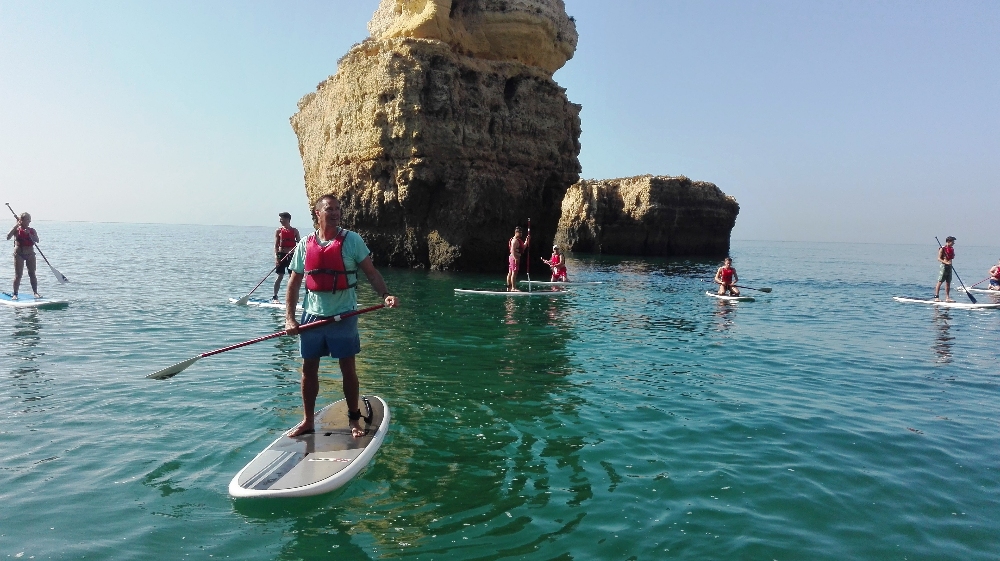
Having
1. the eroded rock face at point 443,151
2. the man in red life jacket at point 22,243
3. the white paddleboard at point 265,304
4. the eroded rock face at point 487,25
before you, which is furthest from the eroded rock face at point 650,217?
the man in red life jacket at point 22,243

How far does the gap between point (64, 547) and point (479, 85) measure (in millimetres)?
25382

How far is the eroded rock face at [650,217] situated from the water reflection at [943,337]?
36693 millimetres

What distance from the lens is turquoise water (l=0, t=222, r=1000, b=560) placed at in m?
4.50

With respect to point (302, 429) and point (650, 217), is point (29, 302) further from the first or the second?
point (650, 217)

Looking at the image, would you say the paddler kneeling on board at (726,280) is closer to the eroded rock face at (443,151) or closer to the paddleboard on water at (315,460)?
the eroded rock face at (443,151)

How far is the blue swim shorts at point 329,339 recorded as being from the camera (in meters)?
6.00

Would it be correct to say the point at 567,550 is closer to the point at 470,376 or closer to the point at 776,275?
the point at 470,376

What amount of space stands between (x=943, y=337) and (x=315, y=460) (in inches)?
575

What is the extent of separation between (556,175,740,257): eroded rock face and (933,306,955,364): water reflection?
3669cm

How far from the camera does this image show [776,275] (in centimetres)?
3619

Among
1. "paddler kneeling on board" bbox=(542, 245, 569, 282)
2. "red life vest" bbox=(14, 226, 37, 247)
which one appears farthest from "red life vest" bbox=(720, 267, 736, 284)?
"red life vest" bbox=(14, 226, 37, 247)

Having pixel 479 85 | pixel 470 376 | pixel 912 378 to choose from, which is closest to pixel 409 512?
pixel 470 376

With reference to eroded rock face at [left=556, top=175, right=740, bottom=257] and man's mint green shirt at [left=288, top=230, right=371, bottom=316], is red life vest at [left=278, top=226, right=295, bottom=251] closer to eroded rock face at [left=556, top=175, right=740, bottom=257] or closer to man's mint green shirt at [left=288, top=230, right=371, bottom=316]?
man's mint green shirt at [left=288, top=230, right=371, bottom=316]

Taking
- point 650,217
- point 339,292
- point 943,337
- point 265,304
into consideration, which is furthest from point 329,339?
point 650,217
